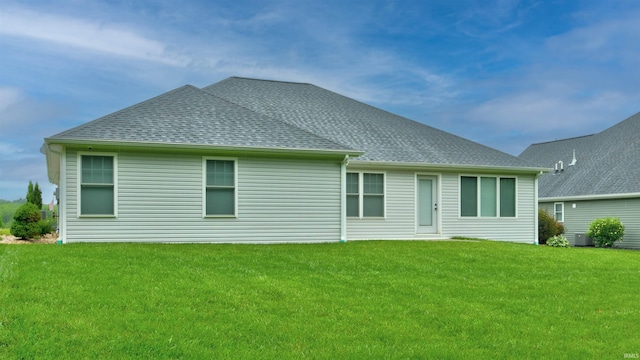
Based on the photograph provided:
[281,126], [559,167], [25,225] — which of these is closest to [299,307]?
→ [281,126]

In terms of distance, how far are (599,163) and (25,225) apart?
27.6 metres

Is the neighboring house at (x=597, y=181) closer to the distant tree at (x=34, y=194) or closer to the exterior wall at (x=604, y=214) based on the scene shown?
the exterior wall at (x=604, y=214)

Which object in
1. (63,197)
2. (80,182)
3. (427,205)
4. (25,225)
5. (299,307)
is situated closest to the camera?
(299,307)

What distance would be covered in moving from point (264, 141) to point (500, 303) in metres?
8.85

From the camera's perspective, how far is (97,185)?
14.3 m

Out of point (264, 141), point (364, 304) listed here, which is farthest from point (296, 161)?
point (364, 304)

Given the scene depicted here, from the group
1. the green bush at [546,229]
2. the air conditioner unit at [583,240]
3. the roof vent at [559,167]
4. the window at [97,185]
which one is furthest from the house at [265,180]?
the roof vent at [559,167]

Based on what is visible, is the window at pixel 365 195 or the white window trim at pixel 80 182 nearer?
the white window trim at pixel 80 182

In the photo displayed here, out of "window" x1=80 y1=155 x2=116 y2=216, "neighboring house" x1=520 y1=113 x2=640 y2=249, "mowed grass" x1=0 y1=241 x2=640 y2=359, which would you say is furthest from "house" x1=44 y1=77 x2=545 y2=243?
"neighboring house" x1=520 y1=113 x2=640 y2=249

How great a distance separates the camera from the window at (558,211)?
29370 millimetres

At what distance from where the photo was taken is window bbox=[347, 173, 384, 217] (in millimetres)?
18062

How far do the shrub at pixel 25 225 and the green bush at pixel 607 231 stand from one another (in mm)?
23629

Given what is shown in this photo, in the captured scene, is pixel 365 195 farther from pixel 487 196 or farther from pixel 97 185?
pixel 97 185

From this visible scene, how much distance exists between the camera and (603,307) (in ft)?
28.7
